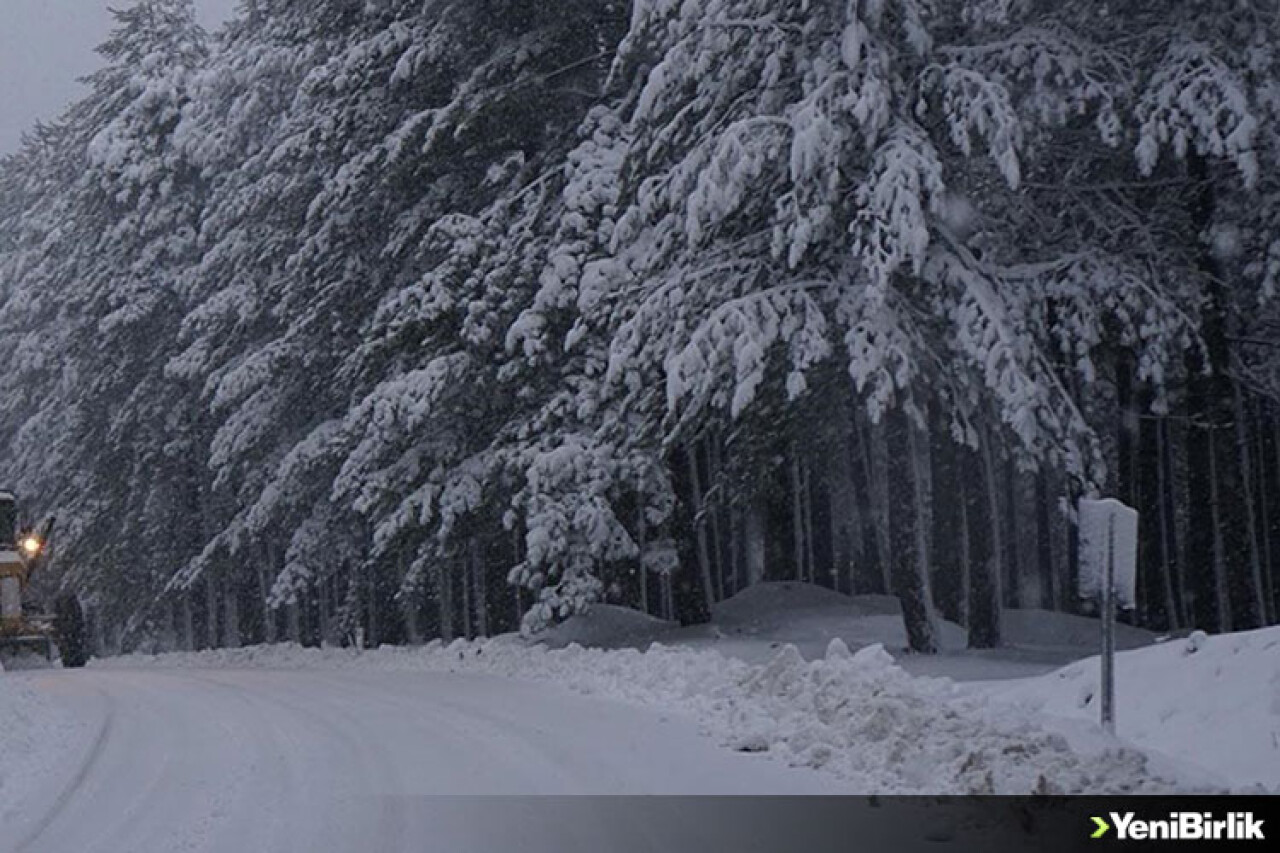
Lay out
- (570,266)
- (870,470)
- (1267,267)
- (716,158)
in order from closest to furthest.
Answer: (716,158) → (1267,267) → (570,266) → (870,470)

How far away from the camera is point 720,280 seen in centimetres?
1756

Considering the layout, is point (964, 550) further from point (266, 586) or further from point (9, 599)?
point (266, 586)

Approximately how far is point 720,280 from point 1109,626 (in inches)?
346

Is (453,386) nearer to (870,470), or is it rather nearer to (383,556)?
(383,556)

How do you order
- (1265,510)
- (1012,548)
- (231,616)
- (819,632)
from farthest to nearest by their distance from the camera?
(1012,548)
(231,616)
(1265,510)
(819,632)

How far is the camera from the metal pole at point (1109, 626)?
9.22 m

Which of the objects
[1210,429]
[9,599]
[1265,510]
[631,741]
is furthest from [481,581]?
[631,741]

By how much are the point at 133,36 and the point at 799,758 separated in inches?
→ 1394

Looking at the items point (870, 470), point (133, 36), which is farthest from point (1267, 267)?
point (133, 36)

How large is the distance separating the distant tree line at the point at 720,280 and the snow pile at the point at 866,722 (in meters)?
2.90

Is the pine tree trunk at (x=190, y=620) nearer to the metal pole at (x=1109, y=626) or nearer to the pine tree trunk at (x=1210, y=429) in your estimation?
the pine tree trunk at (x=1210, y=429)

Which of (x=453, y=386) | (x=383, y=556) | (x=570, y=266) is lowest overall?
(x=383, y=556)

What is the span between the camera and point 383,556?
22.9 meters

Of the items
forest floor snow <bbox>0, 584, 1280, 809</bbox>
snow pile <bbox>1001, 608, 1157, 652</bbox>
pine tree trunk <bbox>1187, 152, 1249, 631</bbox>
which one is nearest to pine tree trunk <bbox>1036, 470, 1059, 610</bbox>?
snow pile <bbox>1001, 608, 1157, 652</bbox>
